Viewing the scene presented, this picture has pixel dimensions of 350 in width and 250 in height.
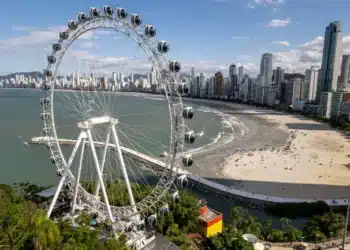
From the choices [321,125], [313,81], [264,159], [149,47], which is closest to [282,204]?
[264,159]

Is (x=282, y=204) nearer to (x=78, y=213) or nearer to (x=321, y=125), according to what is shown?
(x=78, y=213)

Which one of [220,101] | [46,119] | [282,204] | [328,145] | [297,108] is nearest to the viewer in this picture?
[46,119]

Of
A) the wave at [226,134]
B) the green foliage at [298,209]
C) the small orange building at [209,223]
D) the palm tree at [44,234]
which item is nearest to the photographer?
the palm tree at [44,234]

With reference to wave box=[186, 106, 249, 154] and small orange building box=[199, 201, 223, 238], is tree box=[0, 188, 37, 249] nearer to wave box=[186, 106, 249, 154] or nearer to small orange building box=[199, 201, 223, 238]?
small orange building box=[199, 201, 223, 238]

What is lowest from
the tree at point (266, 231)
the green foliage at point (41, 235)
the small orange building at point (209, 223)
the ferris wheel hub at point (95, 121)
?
the tree at point (266, 231)

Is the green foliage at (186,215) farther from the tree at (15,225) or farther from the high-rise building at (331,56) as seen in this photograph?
the high-rise building at (331,56)

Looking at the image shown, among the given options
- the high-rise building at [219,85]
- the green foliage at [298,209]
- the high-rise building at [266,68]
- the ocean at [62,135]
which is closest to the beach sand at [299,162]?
the ocean at [62,135]
